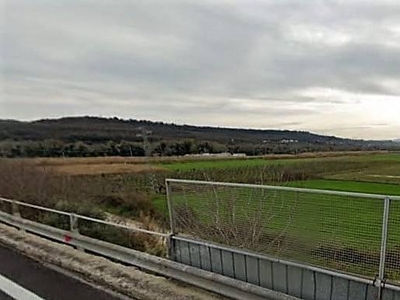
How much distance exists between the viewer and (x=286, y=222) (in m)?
4.45

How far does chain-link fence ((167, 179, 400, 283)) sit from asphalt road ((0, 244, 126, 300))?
128 centimetres

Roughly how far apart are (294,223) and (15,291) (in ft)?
11.1

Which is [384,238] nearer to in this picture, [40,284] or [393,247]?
[393,247]

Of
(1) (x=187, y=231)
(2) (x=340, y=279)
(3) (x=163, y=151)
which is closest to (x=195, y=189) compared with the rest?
(1) (x=187, y=231)

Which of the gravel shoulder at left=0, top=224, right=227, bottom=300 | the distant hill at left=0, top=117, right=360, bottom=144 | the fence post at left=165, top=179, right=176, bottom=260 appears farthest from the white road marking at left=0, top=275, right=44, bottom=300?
the distant hill at left=0, top=117, right=360, bottom=144

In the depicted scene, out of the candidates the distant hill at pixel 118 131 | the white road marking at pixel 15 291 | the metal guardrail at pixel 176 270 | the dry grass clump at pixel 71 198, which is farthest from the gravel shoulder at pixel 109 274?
the distant hill at pixel 118 131

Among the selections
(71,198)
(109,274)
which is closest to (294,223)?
(109,274)

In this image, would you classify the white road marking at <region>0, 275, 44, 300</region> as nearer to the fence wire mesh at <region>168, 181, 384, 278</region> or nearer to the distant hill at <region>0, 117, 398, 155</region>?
the fence wire mesh at <region>168, 181, 384, 278</region>

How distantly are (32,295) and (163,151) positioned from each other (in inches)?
1628

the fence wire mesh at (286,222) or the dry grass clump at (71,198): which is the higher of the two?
the fence wire mesh at (286,222)

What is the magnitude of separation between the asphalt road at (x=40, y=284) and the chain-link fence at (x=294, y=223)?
4.20ft

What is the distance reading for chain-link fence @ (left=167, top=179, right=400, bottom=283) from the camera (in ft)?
12.3

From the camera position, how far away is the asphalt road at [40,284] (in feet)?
16.8

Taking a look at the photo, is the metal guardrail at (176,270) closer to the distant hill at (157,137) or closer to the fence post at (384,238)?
the fence post at (384,238)
